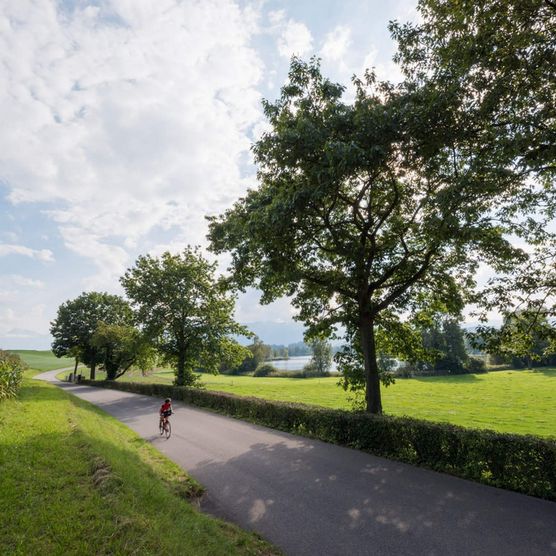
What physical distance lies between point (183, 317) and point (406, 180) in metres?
27.0

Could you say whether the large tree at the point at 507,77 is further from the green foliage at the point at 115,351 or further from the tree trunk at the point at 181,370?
the green foliage at the point at 115,351

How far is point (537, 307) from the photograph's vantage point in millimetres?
11555

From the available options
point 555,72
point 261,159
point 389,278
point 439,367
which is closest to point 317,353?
point 439,367

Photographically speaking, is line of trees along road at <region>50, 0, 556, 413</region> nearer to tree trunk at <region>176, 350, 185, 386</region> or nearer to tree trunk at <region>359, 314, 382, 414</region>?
tree trunk at <region>359, 314, 382, 414</region>

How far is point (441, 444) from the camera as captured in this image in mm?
11078

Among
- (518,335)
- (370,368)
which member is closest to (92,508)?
(370,368)

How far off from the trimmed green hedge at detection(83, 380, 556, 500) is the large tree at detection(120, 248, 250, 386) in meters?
17.5

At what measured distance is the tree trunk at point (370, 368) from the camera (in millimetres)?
16031

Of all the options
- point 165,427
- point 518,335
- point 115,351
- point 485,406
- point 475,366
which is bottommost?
point 485,406

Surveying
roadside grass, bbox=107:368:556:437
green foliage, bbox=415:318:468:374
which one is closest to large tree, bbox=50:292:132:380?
roadside grass, bbox=107:368:556:437

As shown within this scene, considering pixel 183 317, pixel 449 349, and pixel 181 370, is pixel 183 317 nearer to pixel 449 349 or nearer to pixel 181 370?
pixel 181 370

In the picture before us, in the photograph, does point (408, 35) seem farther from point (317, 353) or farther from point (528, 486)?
point (317, 353)

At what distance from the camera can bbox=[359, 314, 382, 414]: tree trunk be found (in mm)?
16031

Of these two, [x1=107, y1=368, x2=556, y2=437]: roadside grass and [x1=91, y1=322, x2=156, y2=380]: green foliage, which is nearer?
[x1=107, y1=368, x2=556, y2=437]: roadside grass
